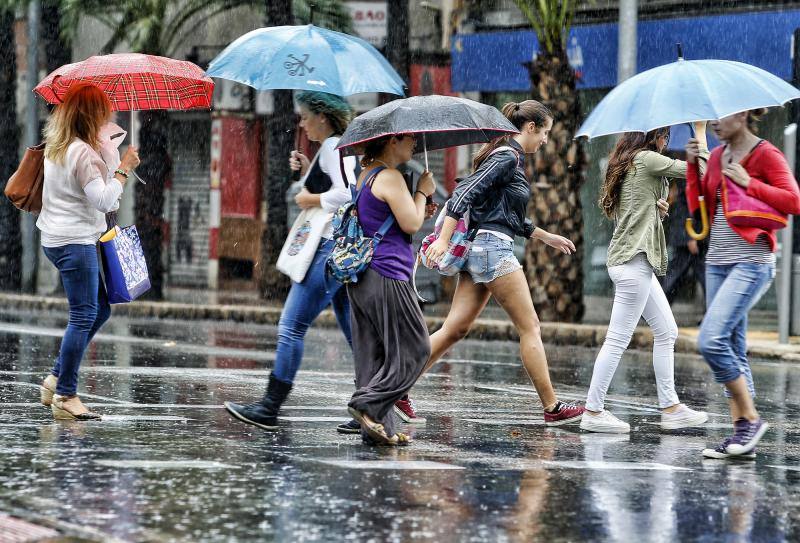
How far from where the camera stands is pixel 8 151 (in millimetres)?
24031

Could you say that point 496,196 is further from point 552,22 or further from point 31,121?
point 31,121

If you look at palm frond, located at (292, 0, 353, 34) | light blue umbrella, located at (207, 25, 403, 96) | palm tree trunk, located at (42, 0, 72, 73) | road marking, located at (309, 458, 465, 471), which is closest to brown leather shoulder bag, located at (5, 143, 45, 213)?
light blue umbrella, located at (207, 25, 403, 96)

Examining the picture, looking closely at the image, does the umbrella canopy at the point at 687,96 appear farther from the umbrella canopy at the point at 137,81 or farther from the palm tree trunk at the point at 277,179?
the palm tree trunk at the point at 277,179

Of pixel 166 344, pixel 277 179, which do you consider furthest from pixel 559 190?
pixel 166 344

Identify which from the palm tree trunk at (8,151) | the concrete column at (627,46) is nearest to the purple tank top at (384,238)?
the concrete column at (627,46)

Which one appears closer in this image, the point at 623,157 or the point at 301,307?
the point at 301,307

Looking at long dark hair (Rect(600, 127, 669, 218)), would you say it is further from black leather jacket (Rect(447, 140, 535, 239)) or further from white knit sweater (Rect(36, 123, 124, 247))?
white knit sweater (Rect(36, 123, 124, 247))

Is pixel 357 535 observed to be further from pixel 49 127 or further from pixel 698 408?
pixel 698 408

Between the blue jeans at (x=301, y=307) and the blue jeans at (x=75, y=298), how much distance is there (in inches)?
44.6

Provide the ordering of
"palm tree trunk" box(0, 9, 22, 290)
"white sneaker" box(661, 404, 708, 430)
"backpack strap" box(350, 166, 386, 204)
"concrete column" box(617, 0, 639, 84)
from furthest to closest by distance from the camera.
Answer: "palm tree trunk" box(0, 9, 22, 290) < "concrete column" box(617, 0, 639, 84) < "white sneaker" box(661, 404, 708, 430) < "backpack strap" box(350, 166, 386, 204)

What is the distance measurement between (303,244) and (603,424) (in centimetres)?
197

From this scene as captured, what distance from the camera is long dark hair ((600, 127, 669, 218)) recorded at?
8.77 m

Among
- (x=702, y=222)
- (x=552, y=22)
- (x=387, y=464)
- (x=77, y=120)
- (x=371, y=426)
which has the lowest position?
(x=387, y=464)

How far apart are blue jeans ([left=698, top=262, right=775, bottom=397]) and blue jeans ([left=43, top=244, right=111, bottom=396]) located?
323 centimetres
